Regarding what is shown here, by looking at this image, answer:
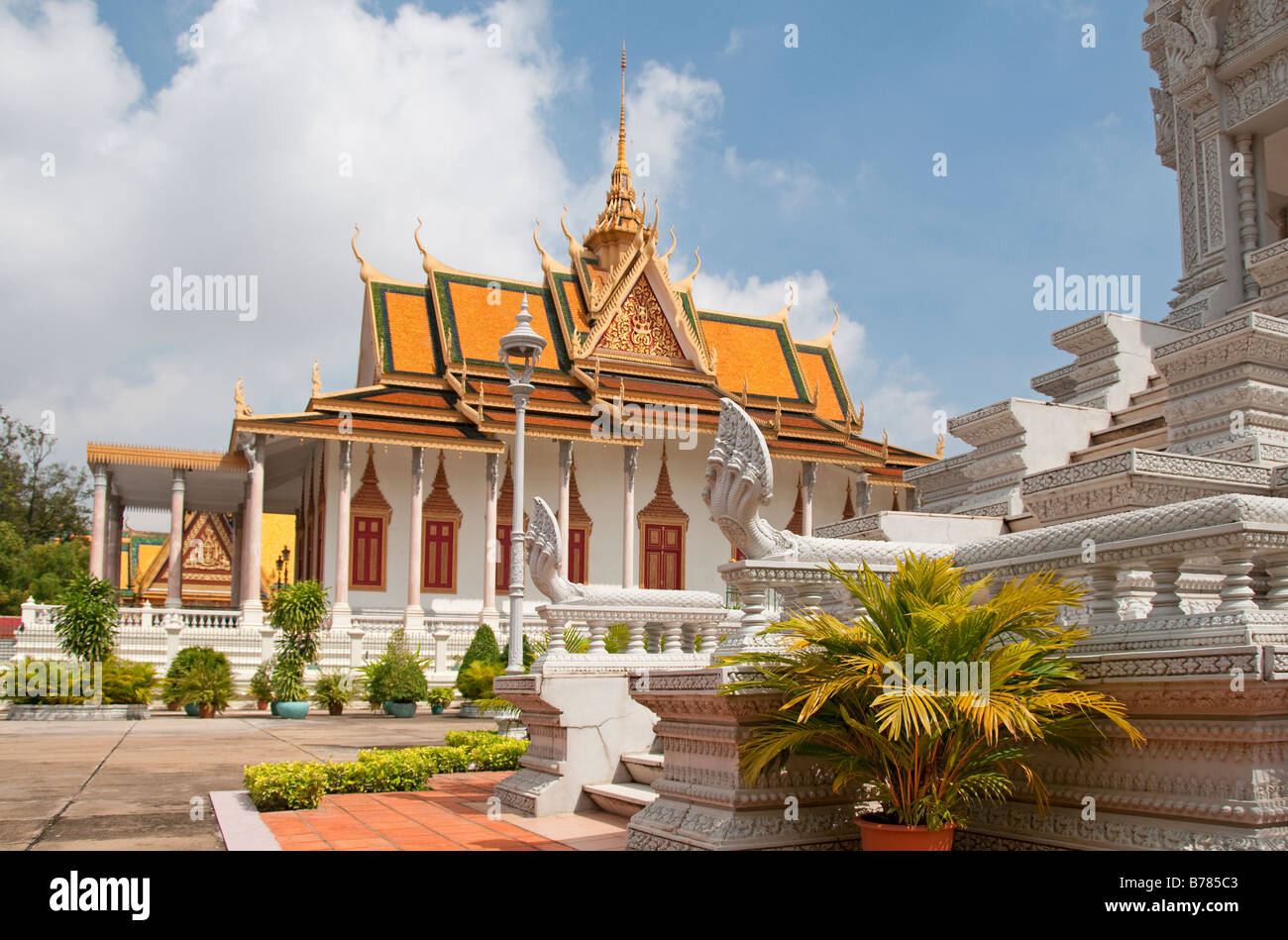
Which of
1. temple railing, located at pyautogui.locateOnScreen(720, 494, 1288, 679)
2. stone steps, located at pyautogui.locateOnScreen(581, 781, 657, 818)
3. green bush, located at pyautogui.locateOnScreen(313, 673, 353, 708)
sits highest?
temple railing, located at pyautogui.locateOnScreen(720, 494, 1288, 679)

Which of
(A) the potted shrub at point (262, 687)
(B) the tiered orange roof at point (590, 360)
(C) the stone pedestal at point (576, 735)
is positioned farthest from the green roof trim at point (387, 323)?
(C) the stone pedestal at point (576, 735)

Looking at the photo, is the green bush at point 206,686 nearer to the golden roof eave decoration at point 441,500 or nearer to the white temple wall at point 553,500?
the white temple wall at point 553,500

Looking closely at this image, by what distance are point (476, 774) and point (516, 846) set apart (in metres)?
3.62

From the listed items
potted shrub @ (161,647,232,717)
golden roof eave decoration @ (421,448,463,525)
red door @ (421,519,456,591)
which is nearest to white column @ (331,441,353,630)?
red door @ (421,519,456,591)

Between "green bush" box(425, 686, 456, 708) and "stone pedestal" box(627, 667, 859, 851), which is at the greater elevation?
"stone pedestal" box(627, 667, 859, 851)

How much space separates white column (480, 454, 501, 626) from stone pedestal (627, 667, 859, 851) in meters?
20.3

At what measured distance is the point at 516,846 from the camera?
5.57m

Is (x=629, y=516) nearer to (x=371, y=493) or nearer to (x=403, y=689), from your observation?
(x=371, y=493)

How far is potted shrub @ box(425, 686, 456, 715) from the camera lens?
1875 cm

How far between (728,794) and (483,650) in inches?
647

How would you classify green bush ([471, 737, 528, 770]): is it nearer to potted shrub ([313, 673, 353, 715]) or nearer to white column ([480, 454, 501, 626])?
potted shrub ([313, 673, 353, 715])

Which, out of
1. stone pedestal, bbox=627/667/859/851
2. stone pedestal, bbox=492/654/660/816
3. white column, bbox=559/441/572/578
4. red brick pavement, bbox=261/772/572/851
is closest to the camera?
stone pedestal, bbox=627/667/859/851
